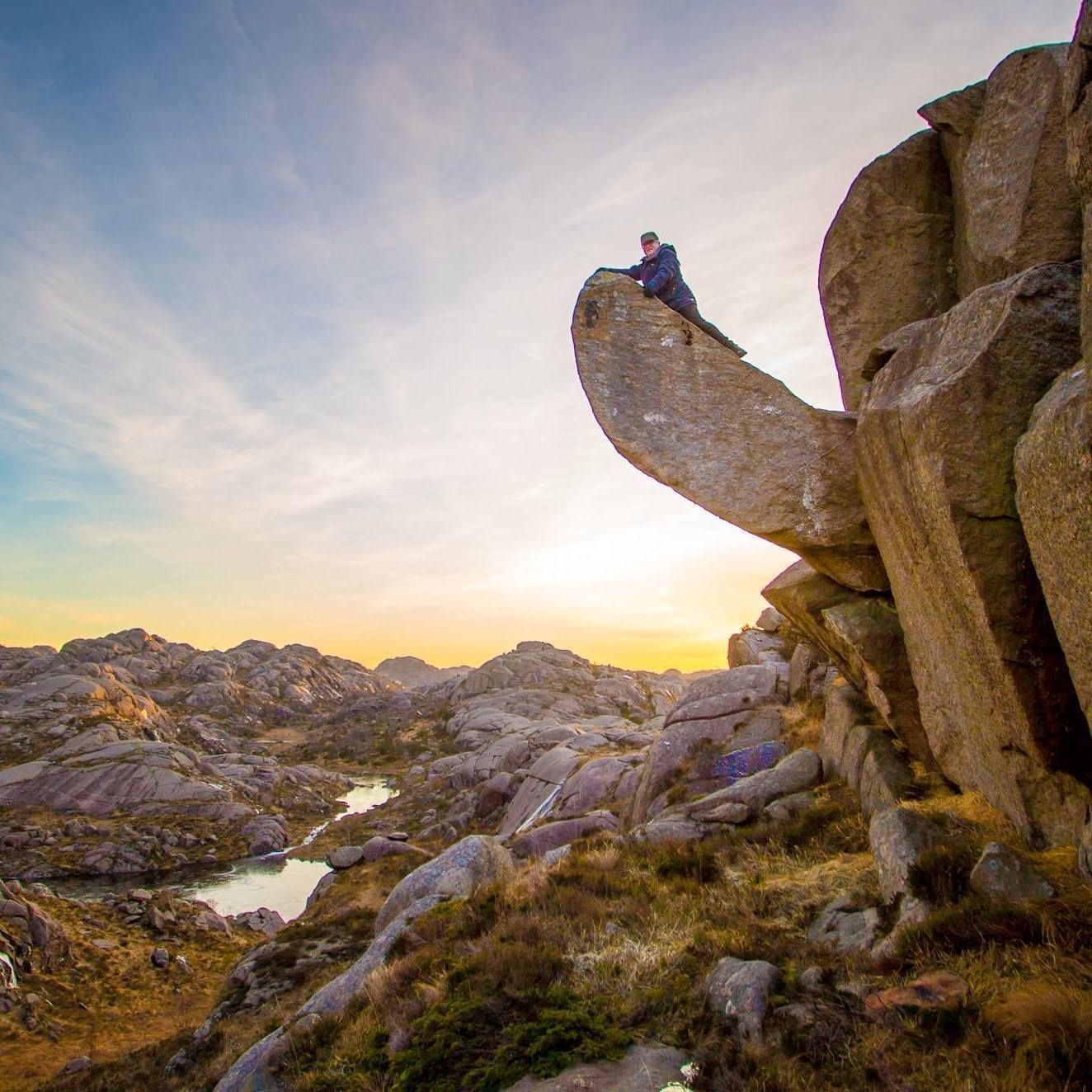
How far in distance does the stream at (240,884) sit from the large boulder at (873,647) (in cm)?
3053

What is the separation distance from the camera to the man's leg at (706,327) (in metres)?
13.4

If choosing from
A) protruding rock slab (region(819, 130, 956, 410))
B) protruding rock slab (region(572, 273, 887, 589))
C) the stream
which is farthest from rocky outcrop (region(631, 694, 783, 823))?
the stream

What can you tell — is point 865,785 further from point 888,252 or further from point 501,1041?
point 888,252

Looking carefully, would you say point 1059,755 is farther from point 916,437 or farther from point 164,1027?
point 164,1027

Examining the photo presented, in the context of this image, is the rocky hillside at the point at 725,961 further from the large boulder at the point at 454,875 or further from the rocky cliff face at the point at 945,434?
the rocky cliff face at the point at 945,434

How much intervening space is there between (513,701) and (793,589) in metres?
63.0

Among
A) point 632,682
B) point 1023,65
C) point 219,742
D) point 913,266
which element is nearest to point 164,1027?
point 913,266

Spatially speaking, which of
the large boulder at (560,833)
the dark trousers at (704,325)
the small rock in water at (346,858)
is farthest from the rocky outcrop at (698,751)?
the small rock in water at (346,858)

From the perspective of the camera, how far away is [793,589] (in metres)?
14.1

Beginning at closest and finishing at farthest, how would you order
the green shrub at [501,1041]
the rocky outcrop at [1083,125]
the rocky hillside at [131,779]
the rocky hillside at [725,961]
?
the rocky outcrop at [1083,125]
the rocky hillside at [725,961]
the green shrub at [501,1041]
the rocky hillside at [131,779]

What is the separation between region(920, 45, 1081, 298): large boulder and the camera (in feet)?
30.7

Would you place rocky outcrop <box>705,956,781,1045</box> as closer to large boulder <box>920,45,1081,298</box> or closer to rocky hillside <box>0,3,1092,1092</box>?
rocky hillside <box>0,3,1092,1092</box>

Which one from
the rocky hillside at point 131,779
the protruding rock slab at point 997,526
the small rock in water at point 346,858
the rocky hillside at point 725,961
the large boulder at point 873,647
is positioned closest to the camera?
the rocky hillside at point 725,961

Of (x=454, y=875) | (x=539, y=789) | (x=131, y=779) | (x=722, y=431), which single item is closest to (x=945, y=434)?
(x=722, y=431)
